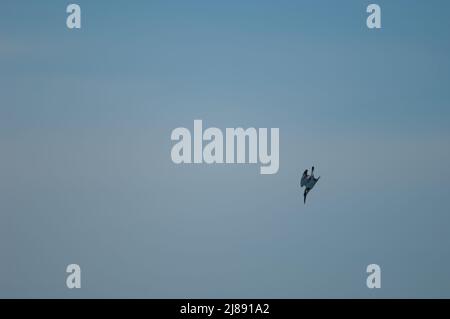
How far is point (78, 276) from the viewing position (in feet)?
53.1

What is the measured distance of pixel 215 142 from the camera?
53.6ft
